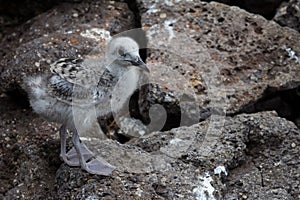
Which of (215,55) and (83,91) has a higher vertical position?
(83,91)

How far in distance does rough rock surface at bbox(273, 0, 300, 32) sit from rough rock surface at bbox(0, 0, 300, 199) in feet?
A: 0.55

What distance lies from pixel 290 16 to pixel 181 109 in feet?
3.63

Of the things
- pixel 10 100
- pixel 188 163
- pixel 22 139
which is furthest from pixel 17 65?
pixel 188 163

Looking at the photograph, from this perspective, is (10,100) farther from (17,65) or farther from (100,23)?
(100,23)

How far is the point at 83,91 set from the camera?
3.77 meters

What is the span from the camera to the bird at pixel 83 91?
3.79 metres

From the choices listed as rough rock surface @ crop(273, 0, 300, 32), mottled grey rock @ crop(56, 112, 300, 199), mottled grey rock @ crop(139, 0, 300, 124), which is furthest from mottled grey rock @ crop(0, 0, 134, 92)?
rough rock surface @ crop(273, 0, 300, 32)

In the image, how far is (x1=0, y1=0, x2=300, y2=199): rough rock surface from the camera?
3.79 metres

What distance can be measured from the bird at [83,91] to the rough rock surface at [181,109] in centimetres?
10

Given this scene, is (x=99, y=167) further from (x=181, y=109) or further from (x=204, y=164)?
(x=181, y=109)

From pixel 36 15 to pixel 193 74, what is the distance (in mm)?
1385

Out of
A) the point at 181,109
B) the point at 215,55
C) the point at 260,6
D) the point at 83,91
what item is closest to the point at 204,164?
the point at 181,109

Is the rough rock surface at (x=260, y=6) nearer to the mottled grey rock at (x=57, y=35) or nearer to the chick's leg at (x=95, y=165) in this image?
the mottled grey rock at (x=57, y=35)

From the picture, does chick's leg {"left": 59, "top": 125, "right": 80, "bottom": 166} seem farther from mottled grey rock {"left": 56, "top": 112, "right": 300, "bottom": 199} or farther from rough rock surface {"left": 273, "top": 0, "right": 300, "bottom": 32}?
rough rock surface {"left": 273, "top": 0, "right": 300, "bottom": 32}
